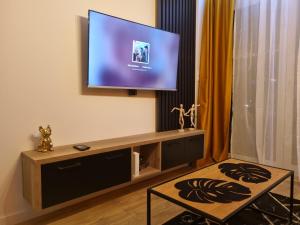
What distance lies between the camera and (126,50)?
240 cm

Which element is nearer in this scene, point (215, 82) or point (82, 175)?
point (82, 175)

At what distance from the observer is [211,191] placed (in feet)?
4.78

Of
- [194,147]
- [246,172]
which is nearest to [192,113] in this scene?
[194,147]

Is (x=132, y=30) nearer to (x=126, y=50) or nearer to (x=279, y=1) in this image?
(x=126, y=50)

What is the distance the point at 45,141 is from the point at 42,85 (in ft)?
1.55

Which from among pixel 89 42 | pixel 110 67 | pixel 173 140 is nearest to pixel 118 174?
pixel 173 140

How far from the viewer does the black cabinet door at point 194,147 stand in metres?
2.83

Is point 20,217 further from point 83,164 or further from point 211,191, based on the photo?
point 211,191

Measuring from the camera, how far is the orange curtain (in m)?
3.15

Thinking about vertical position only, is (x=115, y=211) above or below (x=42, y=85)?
below

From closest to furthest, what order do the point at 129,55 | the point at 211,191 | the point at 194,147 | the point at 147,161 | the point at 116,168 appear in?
the point at 211,191
the point at 116,168
the point at 129,55
the point at 147,161
the point at 194,147

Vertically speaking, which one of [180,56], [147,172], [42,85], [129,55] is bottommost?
[147,172]

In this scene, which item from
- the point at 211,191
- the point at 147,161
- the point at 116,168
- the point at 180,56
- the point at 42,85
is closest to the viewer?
the point at 211,191

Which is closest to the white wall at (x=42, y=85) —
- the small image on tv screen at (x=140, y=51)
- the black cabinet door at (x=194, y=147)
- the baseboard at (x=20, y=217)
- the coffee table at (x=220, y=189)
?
the baseboard at (x=20, y=217)
